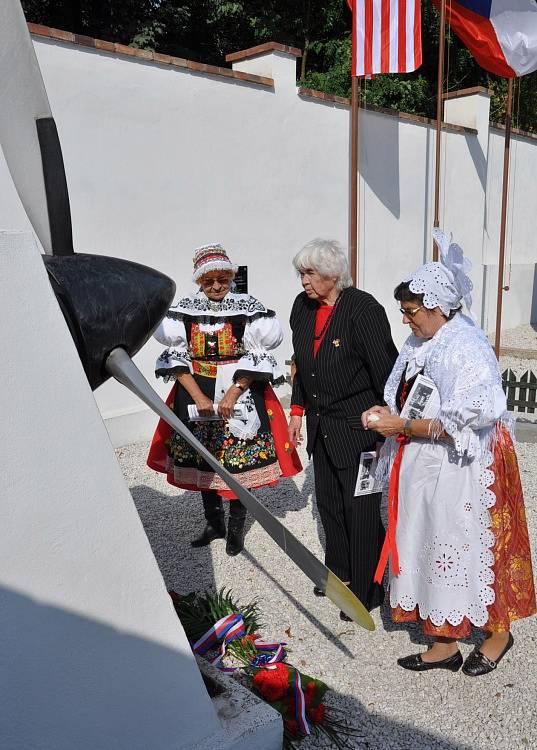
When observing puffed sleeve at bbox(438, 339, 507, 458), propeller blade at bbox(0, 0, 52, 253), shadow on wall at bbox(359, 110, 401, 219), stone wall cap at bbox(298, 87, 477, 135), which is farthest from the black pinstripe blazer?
shadow on wall at bbox(359, 110, 401, 219)

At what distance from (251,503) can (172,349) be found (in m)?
2.07

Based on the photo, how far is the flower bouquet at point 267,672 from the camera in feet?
8.05

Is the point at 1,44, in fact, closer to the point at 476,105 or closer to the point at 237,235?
the point at 237,235

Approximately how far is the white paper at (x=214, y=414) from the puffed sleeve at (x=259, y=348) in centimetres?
18

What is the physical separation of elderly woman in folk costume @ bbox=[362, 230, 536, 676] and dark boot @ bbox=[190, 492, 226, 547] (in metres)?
1.59

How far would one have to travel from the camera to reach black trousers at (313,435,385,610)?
3113mm

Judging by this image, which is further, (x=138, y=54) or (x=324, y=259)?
(x=138, y=54)

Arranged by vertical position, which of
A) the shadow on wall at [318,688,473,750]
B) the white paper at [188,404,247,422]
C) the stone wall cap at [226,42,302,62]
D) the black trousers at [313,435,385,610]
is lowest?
the shadow on wall at [318,688,473,750]

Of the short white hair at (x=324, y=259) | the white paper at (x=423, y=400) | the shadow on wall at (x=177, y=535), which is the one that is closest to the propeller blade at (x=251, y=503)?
the white paper at (x=423, y=400)

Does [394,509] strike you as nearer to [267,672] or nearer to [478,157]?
[267,672]

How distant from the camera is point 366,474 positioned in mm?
3088

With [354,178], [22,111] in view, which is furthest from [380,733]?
[354,178]

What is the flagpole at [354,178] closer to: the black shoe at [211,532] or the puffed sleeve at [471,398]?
the black shoe at [211,532]

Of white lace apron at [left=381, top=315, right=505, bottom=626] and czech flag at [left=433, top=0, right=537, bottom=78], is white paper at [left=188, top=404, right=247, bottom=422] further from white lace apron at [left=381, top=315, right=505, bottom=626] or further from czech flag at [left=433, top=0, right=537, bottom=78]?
czech flag at [left=433, top=0, right=537, bottom=78]
